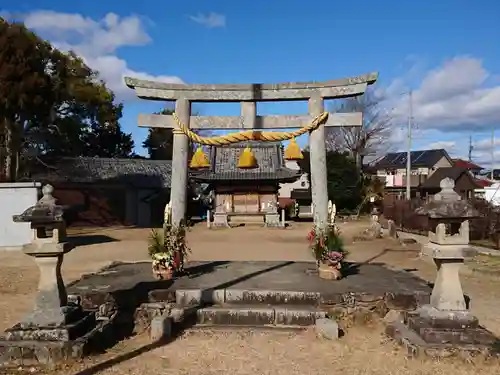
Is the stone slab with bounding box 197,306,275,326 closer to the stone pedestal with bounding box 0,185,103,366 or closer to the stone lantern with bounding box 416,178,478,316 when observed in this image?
the stone pedestal with bounding box 0,185,103,366

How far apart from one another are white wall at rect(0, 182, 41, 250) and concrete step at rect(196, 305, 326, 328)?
12617 mm

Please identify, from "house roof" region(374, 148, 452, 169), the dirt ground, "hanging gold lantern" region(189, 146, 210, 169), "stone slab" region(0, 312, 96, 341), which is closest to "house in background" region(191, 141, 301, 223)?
"hanging gold lantern" region(189, 146, 210, 169)

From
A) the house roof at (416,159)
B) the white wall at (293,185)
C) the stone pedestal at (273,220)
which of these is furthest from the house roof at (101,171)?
the house roof at (416,159)

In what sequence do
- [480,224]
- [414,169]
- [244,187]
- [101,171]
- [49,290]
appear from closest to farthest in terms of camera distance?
1. [49,290]
2. [480,224]
3. [101,171]
4. [244,187]
5. [414,169]

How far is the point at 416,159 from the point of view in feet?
187

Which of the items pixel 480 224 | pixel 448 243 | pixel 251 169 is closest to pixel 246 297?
pixel 448 243

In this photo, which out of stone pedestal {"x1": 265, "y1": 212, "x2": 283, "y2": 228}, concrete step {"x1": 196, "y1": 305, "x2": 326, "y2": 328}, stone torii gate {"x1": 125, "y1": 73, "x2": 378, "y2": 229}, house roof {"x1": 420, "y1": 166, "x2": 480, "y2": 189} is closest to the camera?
concrete step {"x1": 196, "y1": 305, "x2": 326, "y2": 328}

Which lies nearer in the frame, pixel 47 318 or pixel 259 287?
pixel 47 318

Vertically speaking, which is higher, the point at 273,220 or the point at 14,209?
the point at 14,209

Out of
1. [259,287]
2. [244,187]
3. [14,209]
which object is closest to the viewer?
[259,287]

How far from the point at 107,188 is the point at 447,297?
A: 2886 cm

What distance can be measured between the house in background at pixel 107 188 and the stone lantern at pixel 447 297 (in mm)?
25940

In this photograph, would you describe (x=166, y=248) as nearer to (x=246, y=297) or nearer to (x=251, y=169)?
(x=246, y=297)

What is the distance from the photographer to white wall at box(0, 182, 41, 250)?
57.3 ft
